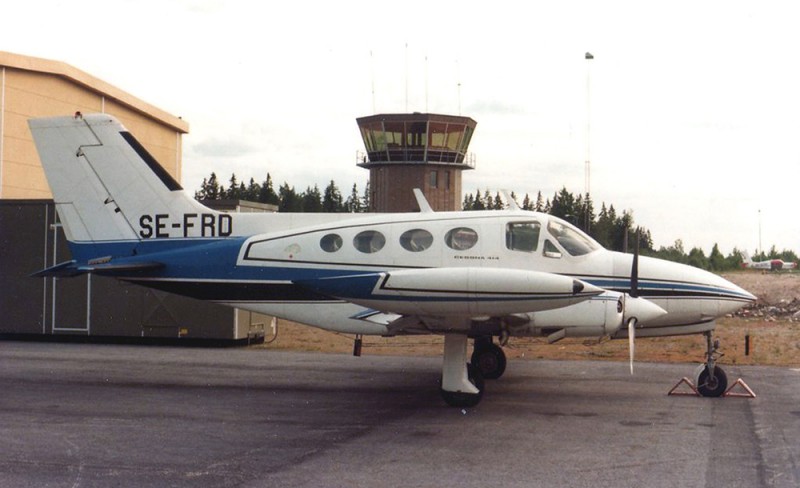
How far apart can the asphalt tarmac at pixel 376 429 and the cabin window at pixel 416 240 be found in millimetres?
2683

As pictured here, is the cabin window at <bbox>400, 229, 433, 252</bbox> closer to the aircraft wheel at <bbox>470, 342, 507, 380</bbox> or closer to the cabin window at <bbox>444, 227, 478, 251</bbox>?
the cabin window at <bbox>444, 227, 478, 251</bbox>

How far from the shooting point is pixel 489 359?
17.2m

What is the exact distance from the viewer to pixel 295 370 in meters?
18.4

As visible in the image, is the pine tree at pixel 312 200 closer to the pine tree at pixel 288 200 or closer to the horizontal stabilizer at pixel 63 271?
the pine tree at pixel 288 200

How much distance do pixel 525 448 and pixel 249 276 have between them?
6.69 metres

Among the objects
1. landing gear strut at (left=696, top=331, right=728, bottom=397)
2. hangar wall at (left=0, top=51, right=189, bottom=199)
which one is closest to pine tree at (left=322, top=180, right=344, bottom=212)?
hangar wall at (left=0, top=51, right=189, bottom=199)

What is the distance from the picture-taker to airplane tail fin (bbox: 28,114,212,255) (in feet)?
53.0

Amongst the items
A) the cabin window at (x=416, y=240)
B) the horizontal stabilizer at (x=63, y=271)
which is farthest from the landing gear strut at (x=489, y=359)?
the horizontal stabilizer at (x=63, y=271)

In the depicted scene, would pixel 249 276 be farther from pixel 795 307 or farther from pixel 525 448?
pixel 795 307

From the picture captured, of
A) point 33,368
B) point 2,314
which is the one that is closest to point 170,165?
point 2,314

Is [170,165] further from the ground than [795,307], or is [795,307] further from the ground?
[170,165]

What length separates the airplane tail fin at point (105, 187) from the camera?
16.1 metres

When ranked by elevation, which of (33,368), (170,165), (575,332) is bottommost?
(33,368)

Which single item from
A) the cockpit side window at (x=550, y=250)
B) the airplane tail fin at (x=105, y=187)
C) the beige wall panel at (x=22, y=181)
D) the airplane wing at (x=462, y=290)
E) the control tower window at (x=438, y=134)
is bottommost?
the airplane wing at (x=462, y=290)
